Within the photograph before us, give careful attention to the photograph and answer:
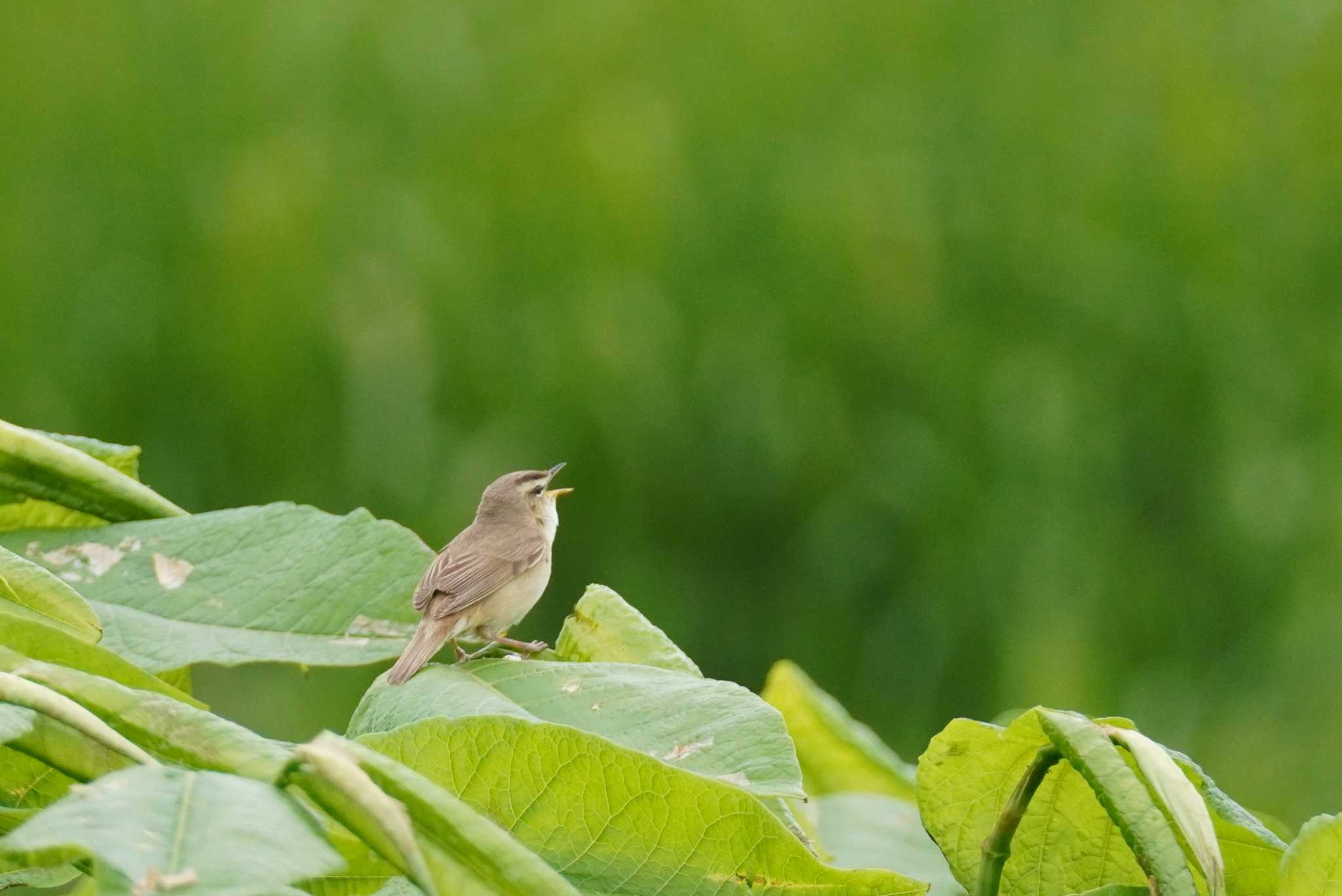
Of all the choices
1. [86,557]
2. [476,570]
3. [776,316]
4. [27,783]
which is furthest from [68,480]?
[776,316]

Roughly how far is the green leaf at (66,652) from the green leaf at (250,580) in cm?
11

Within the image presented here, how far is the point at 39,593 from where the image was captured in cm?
35

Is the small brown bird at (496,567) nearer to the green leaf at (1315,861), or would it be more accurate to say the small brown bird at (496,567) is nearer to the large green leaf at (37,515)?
the large green leaf at (37,515)

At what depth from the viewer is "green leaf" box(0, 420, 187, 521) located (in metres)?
0.45

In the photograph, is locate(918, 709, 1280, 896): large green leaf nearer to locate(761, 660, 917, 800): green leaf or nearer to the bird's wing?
locate(761, 660, 917, 800): green leaf

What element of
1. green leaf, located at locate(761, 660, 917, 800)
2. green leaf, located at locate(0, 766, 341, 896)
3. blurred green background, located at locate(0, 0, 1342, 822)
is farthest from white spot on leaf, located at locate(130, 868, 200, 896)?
blurred green background, located at locate(0, 0, 1342, 822)

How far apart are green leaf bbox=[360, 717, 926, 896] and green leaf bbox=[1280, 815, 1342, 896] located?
0.08m

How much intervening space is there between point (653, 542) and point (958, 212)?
2.83 ft

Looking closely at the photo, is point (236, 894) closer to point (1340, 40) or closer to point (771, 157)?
point (771, 157)

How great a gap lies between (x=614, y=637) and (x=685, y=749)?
0.09m

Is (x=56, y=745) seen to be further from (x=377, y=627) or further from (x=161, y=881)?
(x=377, y=627)

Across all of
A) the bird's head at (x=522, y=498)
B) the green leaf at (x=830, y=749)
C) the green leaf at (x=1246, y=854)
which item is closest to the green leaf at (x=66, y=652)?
the green leaf at (x=1246, y=854)

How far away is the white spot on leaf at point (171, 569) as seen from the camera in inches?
18.2

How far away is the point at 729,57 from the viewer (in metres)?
3.16
